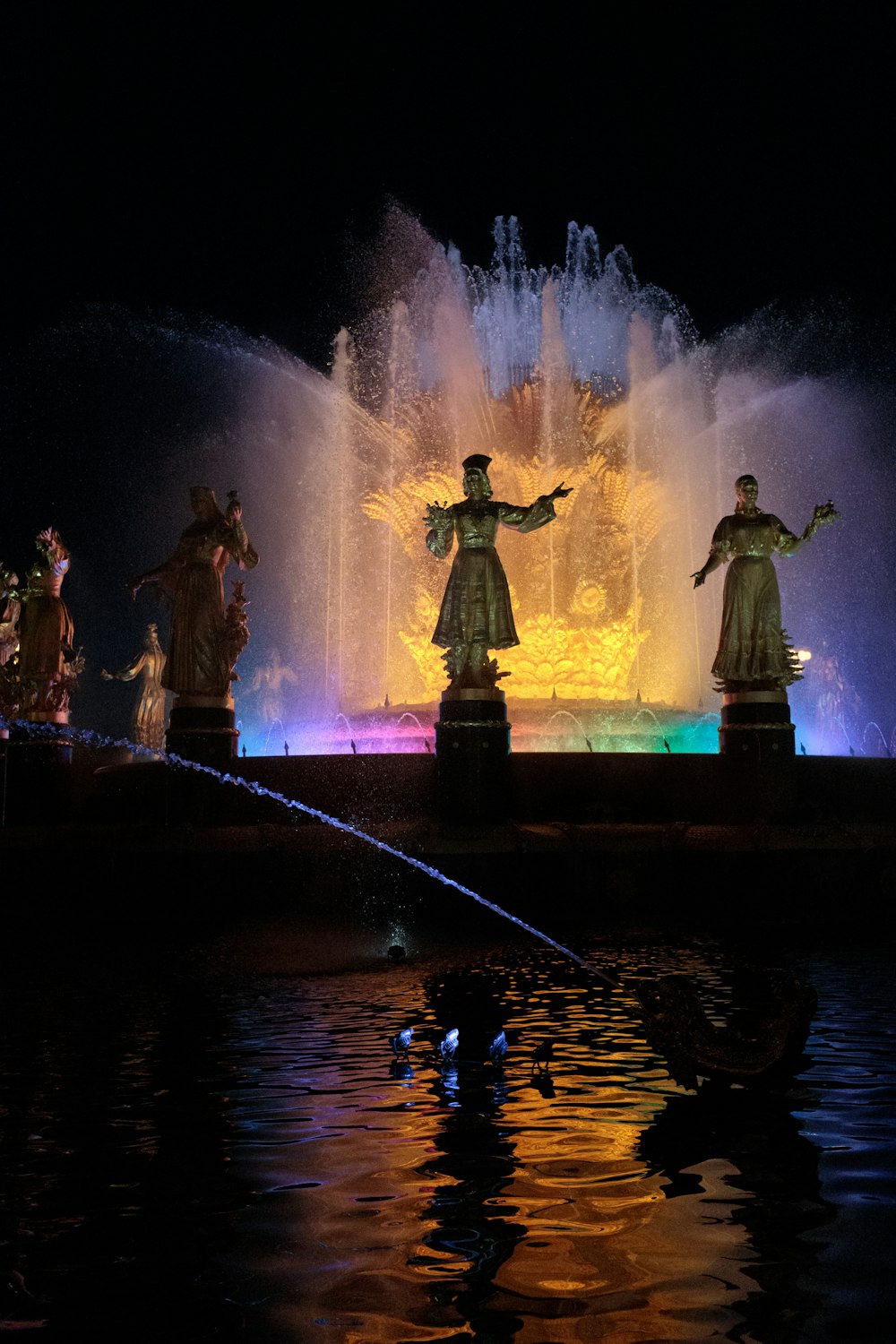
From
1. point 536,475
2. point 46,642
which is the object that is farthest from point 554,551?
point 46,642

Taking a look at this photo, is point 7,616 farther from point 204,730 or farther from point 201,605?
point 204,730

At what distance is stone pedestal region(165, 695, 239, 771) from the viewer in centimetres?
1531

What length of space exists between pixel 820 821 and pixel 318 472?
14947 millimetres

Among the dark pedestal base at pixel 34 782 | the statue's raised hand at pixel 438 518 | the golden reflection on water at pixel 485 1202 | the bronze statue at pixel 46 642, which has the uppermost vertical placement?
the statue's raised hand at pixel 438 518

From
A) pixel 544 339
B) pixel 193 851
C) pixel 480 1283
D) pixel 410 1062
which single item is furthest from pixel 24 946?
pixel 544 339

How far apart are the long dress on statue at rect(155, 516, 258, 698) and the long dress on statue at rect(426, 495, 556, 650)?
2677 mm

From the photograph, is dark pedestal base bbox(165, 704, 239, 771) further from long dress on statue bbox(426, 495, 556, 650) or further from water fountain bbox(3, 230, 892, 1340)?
long dress on statue bbox(426, 495, 556, 650)

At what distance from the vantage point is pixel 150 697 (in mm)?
26719

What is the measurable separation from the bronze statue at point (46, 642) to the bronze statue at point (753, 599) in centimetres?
915

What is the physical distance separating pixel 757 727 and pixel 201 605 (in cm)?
742

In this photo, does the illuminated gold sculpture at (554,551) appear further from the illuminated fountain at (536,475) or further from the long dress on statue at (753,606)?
the long dress on statue at (753,606)

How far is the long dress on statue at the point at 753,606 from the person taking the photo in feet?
51.3

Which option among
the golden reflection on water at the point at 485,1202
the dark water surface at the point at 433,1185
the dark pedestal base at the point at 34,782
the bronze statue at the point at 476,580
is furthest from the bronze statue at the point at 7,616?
the golden reflection on water at the point at 485,1202

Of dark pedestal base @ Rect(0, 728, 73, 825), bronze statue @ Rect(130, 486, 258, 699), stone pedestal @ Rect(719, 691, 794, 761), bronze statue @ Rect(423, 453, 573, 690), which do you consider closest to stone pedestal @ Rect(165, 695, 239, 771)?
bronze statue @ Rect(130, 486, 258, 699)
